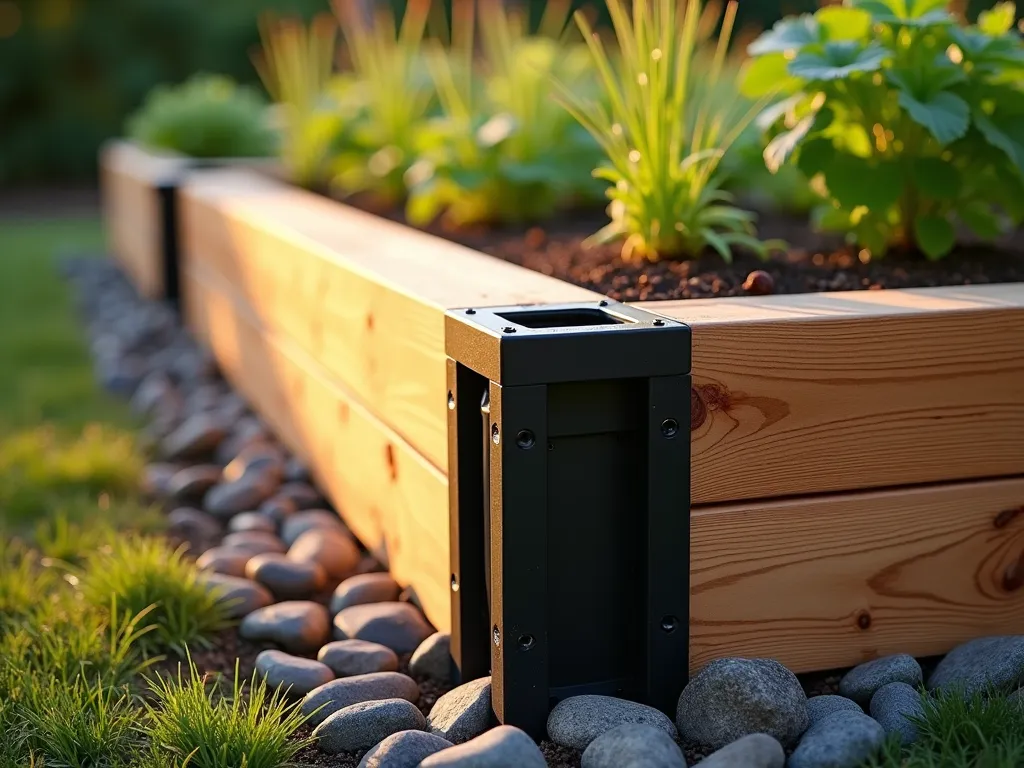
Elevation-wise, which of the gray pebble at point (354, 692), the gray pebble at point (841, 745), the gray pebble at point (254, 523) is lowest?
the gray pebble at point (254, 523)

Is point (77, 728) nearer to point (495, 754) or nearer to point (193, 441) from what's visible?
point (495, 754)

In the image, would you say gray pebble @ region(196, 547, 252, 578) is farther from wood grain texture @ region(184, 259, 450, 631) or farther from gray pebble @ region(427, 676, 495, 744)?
gray pebble @ region(427, 676, 495, 744)

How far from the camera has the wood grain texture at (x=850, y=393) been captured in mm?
1797

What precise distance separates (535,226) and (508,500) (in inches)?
83.9

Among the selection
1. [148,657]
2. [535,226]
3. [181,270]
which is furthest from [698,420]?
[181,270]

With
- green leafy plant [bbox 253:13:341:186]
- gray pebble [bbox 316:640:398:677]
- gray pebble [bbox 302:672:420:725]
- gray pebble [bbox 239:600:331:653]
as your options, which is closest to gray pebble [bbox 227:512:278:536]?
gray pebble [bbox 239:600:331:653]

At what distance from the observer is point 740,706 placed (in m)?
1.69

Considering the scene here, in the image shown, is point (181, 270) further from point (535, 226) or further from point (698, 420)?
point (698, 420)

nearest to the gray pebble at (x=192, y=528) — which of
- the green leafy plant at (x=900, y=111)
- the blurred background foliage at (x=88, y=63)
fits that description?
the green leafy plant at (x=900, y=111)

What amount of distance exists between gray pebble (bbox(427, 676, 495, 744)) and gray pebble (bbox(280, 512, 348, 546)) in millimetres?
958

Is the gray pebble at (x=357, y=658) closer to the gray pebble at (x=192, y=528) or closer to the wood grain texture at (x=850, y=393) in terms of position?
the wood grain texture at (x=850, y=393)

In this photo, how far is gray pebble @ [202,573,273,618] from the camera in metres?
2.28

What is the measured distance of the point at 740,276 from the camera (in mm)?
2309

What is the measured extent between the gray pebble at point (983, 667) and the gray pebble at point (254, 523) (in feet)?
4.89
